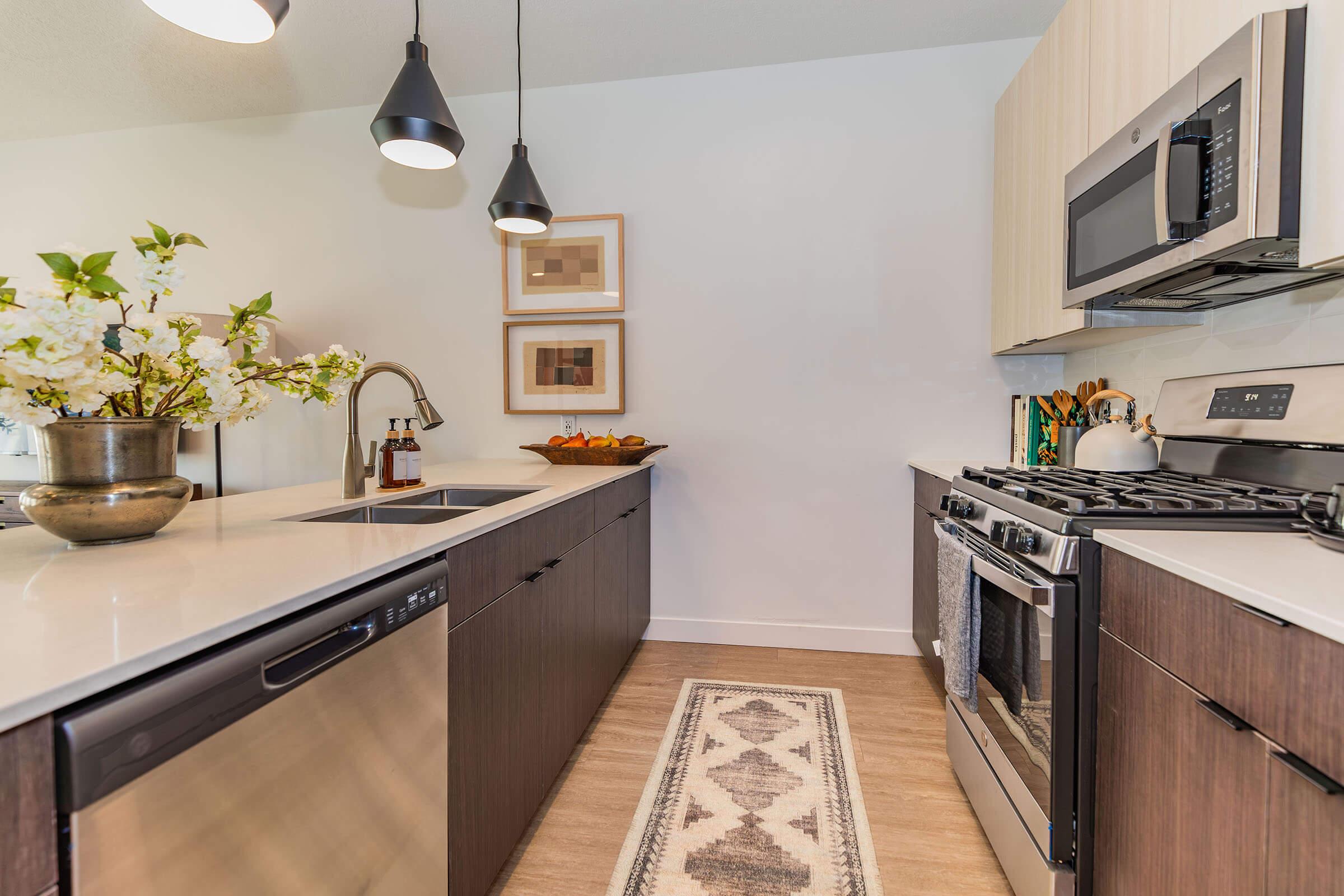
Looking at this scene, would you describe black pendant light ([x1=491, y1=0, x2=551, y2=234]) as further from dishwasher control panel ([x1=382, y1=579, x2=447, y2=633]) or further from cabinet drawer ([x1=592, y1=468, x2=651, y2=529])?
dishwasher control panel ([x1=382, y1=579, x2=447, y2=633])

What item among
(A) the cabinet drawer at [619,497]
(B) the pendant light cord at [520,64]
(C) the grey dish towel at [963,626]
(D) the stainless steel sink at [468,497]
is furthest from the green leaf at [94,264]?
(B) the pendant light cord at [520,64]

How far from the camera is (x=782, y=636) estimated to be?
2.94 meters

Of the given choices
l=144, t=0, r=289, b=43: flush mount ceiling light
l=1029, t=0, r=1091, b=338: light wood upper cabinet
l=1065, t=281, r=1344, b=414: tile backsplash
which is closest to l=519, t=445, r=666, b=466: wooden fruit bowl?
l=1029, t=0, r=1091, b=338: light wood upper cabinet

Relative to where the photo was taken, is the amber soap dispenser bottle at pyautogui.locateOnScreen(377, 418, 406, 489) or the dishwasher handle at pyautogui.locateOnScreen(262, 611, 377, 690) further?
the amber soap dispenser bottle at pyautogui.locateOnScreen(377, 418, 406, 489)

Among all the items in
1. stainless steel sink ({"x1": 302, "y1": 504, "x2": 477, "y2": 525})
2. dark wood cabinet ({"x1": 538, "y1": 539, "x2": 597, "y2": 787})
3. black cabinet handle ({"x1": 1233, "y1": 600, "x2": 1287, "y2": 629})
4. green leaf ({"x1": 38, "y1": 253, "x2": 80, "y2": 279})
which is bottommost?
dark wood cabinet ({"x1": 538, "y1": 539, "x2": 597, "y2": 787})

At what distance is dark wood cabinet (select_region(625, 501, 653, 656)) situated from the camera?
266 cm

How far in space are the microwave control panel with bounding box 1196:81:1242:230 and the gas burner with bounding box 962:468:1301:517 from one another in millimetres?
569

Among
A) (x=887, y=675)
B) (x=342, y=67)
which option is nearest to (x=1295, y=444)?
(x=887, y=675)

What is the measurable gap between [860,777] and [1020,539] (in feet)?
3.28

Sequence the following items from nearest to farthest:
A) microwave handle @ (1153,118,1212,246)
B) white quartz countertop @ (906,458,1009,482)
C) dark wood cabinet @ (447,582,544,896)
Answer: dark wood cabinet @ (447,582,544,896), microwave handle @ (1153,118,1212,246), white quartz countertop @ (906,458,1009,482)

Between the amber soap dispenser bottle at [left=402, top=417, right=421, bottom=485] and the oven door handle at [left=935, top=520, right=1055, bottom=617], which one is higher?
the amber soap dispenser bottle at [left=402, top=417, right=421, bottom=485]

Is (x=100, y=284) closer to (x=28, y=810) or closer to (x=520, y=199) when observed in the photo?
(x=28, y=810)

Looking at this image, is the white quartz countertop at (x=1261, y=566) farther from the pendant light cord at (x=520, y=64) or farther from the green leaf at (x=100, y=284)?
the pendant light cord at (x=520, y=64)

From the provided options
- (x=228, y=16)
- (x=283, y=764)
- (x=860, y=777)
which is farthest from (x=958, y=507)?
(x=228, y=16)
